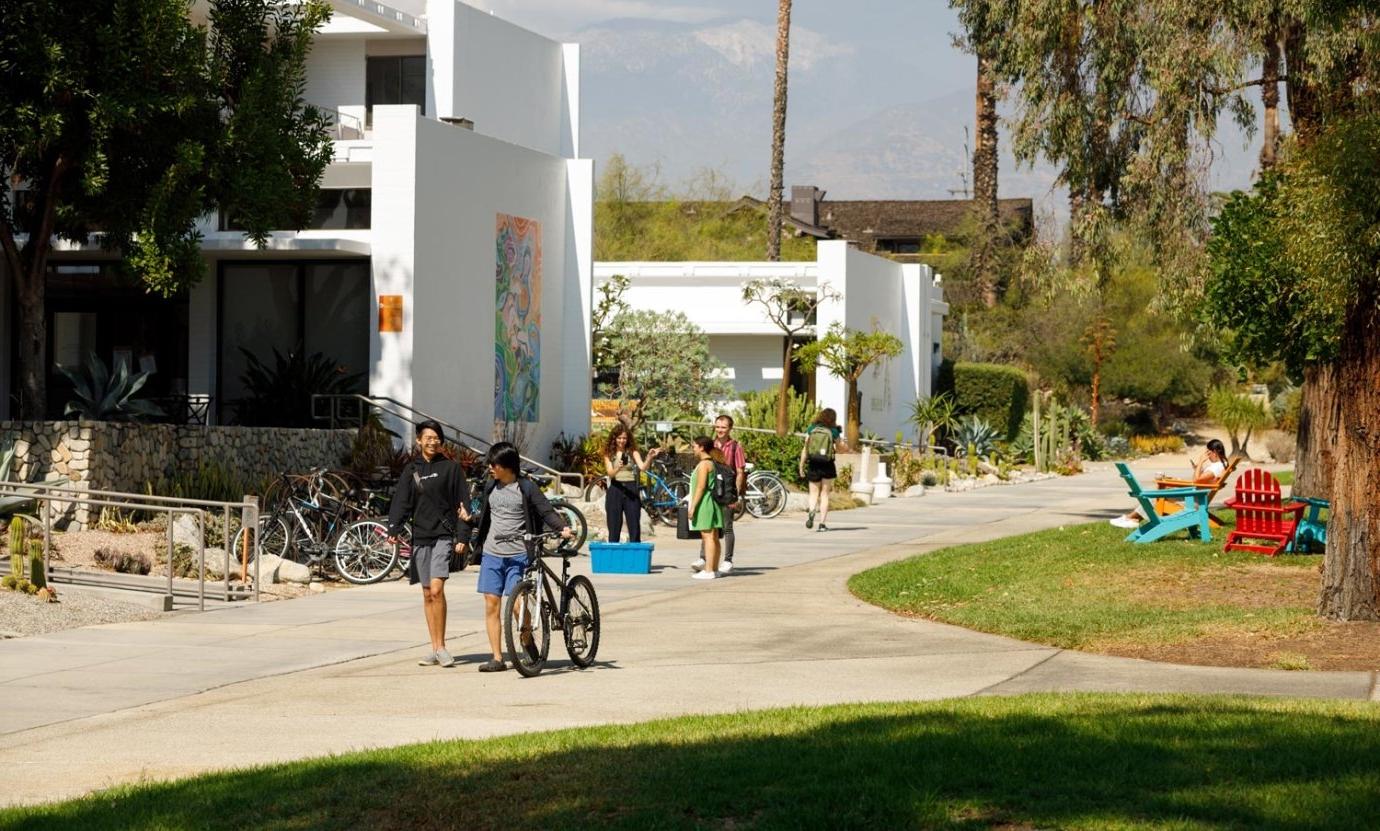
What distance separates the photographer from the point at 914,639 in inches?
573

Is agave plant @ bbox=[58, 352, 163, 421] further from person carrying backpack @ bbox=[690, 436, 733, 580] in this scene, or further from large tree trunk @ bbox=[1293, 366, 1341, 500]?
large tree trunk @ bbox=[1293, 366, 1341, 500]

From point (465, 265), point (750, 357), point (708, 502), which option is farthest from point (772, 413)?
point (708, 502)

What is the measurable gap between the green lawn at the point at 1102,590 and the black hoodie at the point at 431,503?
16.1 feet

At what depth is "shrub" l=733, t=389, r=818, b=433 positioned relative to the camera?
126ft

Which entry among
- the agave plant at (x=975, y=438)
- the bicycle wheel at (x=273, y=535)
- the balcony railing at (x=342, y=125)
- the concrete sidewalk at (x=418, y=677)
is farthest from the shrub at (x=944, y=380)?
the concrete sidewalk at (x=418, y=677)

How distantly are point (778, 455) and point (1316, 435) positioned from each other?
12.9m

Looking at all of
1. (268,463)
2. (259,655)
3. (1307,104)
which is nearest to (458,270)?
(268,463)

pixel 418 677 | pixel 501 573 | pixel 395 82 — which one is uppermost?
pixel 395 82

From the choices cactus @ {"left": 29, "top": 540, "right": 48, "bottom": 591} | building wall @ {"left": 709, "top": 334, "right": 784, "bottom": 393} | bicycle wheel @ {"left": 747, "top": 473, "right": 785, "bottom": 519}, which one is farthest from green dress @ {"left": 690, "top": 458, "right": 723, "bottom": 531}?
building wall @ {"left": 709, "top": 334, "right": 784, "bottom": 393}

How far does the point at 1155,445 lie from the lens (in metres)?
59.1

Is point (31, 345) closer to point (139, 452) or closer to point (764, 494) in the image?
point (139, 452)

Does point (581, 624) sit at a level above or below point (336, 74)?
below

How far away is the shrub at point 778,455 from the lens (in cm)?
3434

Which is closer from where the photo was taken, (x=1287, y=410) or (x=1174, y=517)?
(x=1174, y=517)
